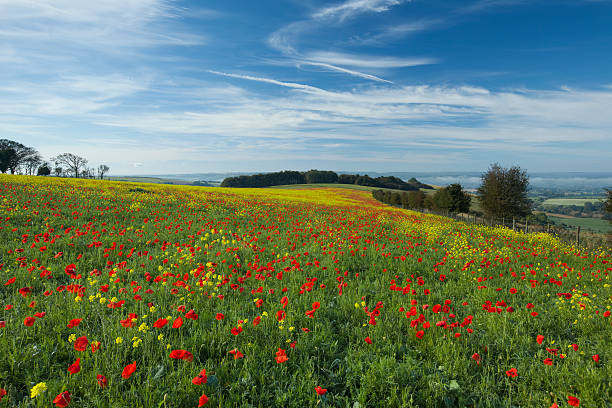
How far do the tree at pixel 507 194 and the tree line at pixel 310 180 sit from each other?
7876 cm

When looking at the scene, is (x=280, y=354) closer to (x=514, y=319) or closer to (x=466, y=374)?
(x=466, y=374)

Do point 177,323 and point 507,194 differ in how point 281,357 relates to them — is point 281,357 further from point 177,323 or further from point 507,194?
point 507,194

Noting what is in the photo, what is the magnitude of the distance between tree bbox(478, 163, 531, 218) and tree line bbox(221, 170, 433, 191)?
78.8m

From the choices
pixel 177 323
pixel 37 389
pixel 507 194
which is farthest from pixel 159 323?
pixel 507 194

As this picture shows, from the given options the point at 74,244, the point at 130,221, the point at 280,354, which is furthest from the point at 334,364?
the point at 130,221

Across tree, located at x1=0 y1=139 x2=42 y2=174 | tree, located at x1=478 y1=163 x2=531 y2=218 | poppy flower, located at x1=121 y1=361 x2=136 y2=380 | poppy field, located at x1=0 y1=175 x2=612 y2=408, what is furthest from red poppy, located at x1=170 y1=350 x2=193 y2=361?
tree, located at x1=0 y1=139 x2=42 y2=174

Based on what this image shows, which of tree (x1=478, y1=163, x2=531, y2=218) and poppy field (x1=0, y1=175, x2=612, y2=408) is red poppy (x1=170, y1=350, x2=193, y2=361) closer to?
poppy field (x1=0, y1=175, x2=612, y2=408)

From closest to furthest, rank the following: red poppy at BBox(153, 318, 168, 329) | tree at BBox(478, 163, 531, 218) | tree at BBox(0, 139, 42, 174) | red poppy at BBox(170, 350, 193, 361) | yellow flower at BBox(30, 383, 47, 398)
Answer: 1. yellow flower at BBox(30, 383, 47, 398)
2. red poppy at BBox(170, 350, 193, 361)
3. red poppy at BBox(153, 318, 168, 329)
4. tree at BBox(478, 163, 531, 218)
5. tree at BBox(0, 139, 42, 174)

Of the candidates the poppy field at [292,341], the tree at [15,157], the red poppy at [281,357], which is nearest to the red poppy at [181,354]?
the poppy field at [292,341]

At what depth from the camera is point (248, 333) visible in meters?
3.71

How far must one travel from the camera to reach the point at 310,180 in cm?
12475

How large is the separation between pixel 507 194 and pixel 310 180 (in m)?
92.0

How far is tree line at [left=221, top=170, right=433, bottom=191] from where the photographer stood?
375 feet

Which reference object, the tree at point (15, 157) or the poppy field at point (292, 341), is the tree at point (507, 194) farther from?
the tree at point (15, 157)
